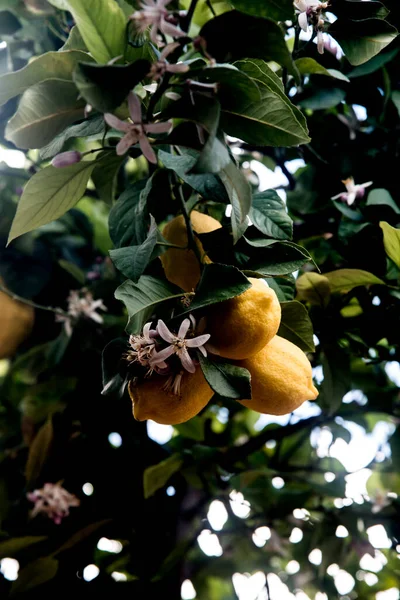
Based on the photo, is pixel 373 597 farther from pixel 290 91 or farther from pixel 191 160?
pixel 191 160

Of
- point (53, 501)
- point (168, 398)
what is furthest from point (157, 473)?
point (168, 398)

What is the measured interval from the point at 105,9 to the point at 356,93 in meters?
0.66

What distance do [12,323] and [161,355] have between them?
2.54ft

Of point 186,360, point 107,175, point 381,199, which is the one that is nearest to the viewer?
→ point 186,360

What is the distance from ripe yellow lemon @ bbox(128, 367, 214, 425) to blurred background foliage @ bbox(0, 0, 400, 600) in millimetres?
413

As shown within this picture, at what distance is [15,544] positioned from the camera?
124cm

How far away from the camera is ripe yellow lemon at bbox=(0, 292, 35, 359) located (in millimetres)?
1290

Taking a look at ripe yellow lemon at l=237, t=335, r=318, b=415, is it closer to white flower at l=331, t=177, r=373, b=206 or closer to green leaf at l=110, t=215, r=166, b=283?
green leaf at l=110, t=215, r=166, b=283

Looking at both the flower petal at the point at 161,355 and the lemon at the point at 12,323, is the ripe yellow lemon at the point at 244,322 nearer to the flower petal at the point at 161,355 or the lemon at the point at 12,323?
the flower petal at the point at 161,355

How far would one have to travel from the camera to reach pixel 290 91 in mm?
1061

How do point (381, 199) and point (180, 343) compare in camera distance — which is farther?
point (381, 199)

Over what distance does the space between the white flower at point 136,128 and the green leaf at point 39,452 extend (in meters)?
0.90

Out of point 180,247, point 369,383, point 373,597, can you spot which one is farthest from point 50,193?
point 373,597

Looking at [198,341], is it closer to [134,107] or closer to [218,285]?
[218,285]
